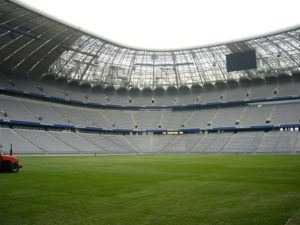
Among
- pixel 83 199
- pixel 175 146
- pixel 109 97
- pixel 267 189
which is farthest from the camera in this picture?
pixel 109 97

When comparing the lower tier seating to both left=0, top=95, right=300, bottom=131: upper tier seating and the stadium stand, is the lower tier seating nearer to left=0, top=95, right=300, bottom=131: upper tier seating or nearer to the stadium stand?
the stadium stand

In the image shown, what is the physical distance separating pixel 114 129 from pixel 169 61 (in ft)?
78.4

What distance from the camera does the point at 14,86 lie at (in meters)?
81.1

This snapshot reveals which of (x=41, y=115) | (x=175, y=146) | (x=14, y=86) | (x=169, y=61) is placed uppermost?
(x=169, y=61)

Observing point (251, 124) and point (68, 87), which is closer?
point (251, 124)

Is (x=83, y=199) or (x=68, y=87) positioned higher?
(x=68, y=87)

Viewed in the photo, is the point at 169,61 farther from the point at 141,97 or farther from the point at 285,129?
the point at 285,129

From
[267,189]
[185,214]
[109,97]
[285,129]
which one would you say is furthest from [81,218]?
[109,97]

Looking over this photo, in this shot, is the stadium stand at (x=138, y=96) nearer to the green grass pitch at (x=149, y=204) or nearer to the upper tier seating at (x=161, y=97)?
the upper tier seating at (x=161, y=97)

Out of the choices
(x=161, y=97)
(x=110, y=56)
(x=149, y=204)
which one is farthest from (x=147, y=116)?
Result: (x=149, y=204)

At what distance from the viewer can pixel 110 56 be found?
88500 millimetres

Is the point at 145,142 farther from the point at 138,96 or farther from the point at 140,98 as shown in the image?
the point at 138,96

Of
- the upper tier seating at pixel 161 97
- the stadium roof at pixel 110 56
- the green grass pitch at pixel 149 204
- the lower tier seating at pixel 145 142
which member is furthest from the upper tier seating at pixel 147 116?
the green grass pitch at pixel 149 204

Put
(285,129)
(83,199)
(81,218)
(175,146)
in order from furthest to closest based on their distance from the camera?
(175,146) < (285,129) < (83,199) < (81,218)
